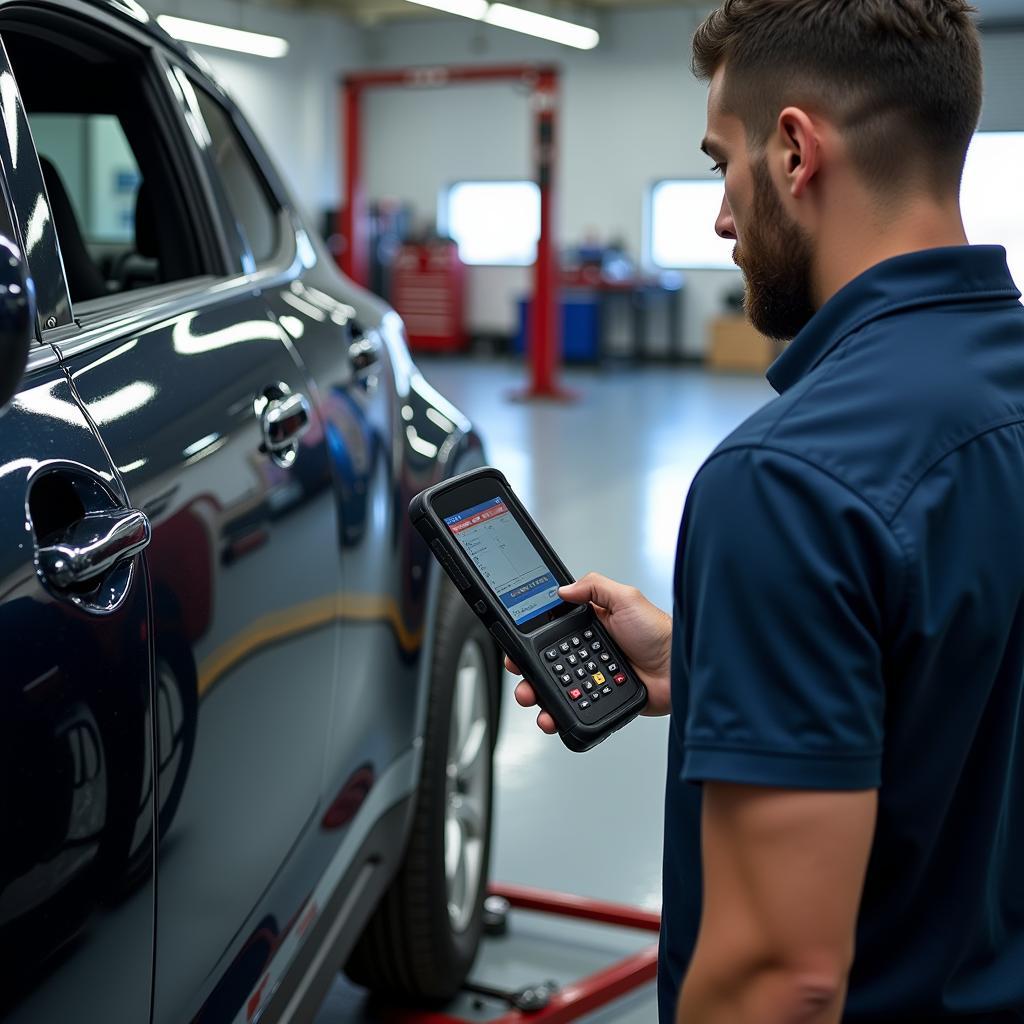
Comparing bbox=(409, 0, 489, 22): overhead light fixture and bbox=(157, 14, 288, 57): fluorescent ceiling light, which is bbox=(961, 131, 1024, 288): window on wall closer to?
bbox=(409, 0, 489, 22): overhead light fixture

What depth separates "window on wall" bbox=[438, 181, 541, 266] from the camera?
16.3 m

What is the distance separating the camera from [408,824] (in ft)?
6.74

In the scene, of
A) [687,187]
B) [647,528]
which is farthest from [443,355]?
[647,528]

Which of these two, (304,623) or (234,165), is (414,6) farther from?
(304,623)

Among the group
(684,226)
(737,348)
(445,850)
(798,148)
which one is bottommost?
(737,348)

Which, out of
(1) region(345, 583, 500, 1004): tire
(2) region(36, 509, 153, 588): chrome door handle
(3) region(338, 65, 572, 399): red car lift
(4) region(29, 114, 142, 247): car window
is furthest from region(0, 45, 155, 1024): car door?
(4) region(29, 114, 142, 247): car window

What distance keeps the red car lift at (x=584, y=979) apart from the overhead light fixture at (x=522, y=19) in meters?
10.5

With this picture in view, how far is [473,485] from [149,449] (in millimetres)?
331

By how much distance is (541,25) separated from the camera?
44.4 feet

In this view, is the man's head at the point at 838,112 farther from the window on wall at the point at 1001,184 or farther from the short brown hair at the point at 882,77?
the window on wall at the point at 1001,184

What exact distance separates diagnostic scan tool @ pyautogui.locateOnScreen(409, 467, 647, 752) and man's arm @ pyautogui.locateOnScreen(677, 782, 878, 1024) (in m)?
0.40

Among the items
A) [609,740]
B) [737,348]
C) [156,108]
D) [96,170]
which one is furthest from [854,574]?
[96,170]

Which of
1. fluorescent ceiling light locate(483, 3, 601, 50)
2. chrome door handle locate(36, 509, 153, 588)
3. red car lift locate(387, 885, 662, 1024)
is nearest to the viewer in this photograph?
chrome door handle locate(36, 509, 153, 588)

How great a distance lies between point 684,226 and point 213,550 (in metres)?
14.5
